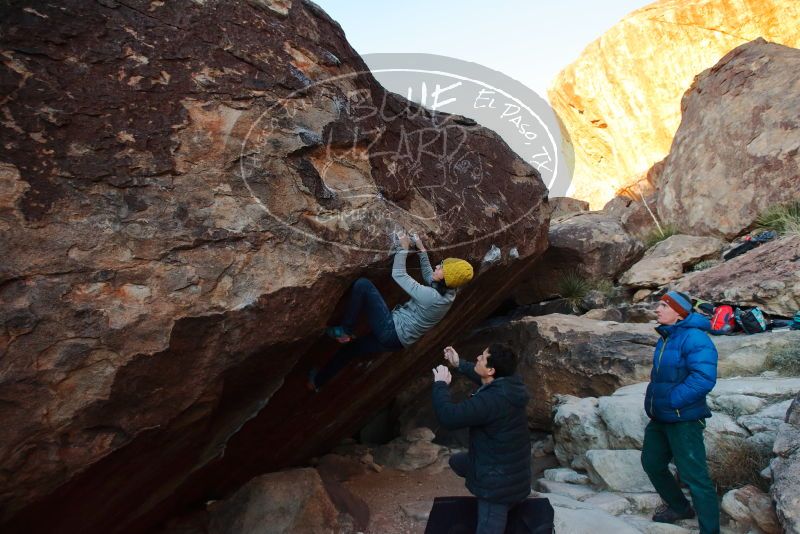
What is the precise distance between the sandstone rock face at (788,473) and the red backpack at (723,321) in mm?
2938

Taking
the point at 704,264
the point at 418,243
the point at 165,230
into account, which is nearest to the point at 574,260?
the point at 704,264

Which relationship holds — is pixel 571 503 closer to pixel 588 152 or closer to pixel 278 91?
pixel 278 91

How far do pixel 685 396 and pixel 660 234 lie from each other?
8816 mm

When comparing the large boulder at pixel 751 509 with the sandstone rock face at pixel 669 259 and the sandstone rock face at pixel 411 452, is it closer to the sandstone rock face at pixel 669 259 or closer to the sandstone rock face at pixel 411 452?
the sandstone rock face at pixel 411 452

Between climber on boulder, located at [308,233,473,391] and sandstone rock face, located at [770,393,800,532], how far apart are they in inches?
79.3

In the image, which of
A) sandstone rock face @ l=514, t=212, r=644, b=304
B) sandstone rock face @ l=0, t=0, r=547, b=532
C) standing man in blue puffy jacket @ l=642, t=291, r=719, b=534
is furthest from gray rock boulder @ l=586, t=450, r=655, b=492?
sandstone rock face @ l=514, t=212, r=644, b=304

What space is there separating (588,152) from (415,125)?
87.0 feet

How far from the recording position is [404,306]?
3795mm

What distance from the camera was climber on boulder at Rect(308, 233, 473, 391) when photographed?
358 cm

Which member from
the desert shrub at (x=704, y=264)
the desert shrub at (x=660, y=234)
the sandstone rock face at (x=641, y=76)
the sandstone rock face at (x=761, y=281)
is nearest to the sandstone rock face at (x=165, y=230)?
the sandstone rock face at (x=761, y=281)

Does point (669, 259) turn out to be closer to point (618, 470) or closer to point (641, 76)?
point (618, 470)

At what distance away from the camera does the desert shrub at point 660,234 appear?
36.2ft

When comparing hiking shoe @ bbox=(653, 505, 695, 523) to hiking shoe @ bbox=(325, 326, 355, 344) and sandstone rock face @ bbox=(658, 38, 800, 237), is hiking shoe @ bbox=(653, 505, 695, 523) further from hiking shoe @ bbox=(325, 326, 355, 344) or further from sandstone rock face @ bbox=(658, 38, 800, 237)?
sandstone rock face @ bbox=(658, 38, 800, 237)

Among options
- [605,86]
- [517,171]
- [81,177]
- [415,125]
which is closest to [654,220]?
[517,171]
